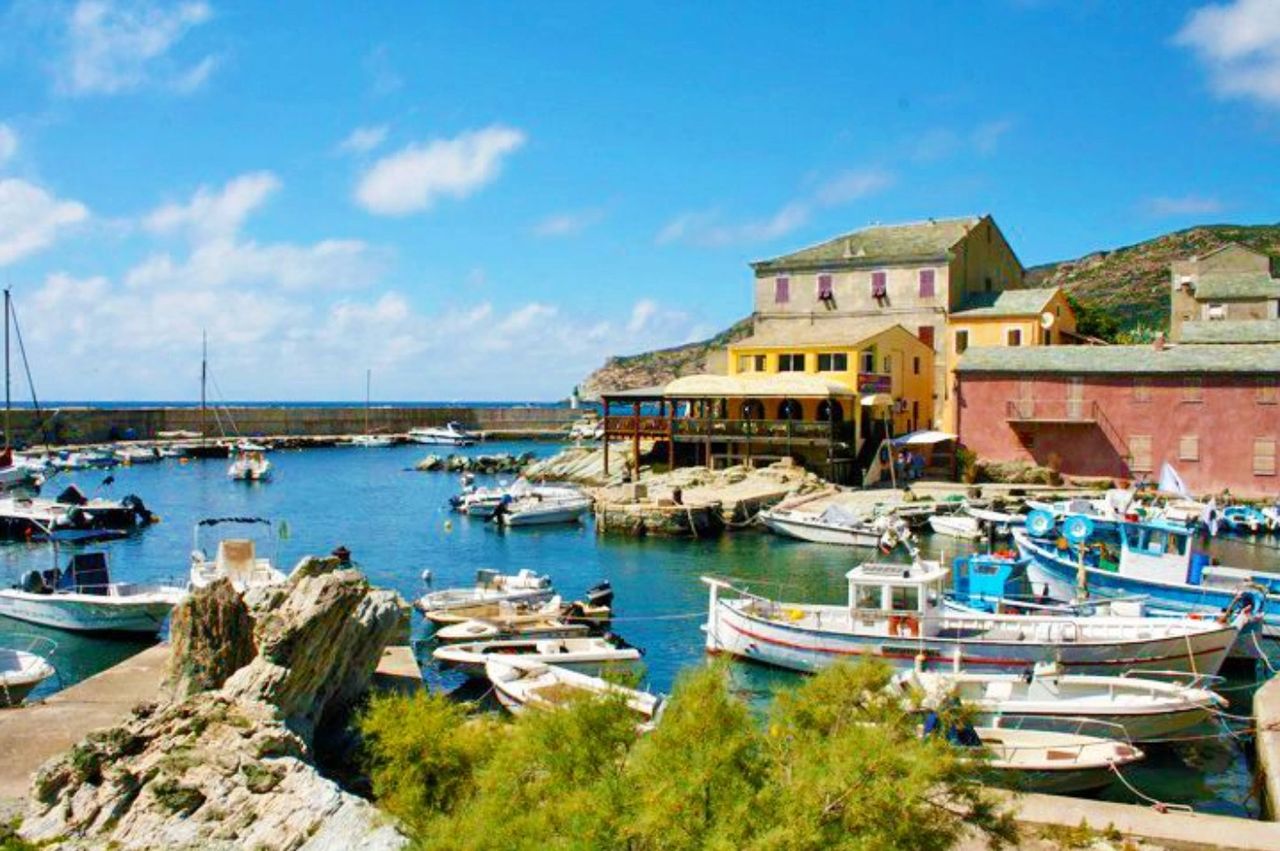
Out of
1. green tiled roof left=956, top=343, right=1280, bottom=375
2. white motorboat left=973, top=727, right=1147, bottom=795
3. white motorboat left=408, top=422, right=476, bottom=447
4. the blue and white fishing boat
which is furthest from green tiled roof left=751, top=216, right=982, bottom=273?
white motorboat left=408, top=422, right=476, bottom=447

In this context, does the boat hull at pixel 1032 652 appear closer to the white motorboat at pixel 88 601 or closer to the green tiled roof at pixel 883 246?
the white motorboat at pixel 88 601

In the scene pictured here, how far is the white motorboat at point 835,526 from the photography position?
40062mm

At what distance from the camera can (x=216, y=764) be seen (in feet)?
36.5

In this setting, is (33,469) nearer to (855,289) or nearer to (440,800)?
(855,289)

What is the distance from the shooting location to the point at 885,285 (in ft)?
190

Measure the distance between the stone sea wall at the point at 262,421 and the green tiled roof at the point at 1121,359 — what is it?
257 ft

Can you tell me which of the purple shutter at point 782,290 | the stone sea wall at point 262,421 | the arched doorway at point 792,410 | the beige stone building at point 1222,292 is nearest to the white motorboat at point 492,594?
the arched doorway at point 792,410

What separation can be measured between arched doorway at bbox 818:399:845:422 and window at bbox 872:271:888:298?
8.36 metres

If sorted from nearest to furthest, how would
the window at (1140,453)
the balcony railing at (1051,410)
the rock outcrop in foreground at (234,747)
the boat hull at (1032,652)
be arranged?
1. the rock outcrop in foreground at (234,747)
2. the boat hull at (1032,652)
3. the window at (1140,453)
4. the balcony railing at (1051,410)

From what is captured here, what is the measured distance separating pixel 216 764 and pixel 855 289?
2025 inches

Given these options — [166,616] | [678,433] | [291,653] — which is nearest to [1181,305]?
[678,433]

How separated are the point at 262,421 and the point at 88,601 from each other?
9267 centimetres

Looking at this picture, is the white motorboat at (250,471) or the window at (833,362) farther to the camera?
the white motorboat at (250,471)

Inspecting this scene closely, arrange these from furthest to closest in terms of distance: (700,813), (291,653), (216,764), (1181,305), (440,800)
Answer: (1181,305)
(291,653)
(216,764)
(440,800)
(700,813)
